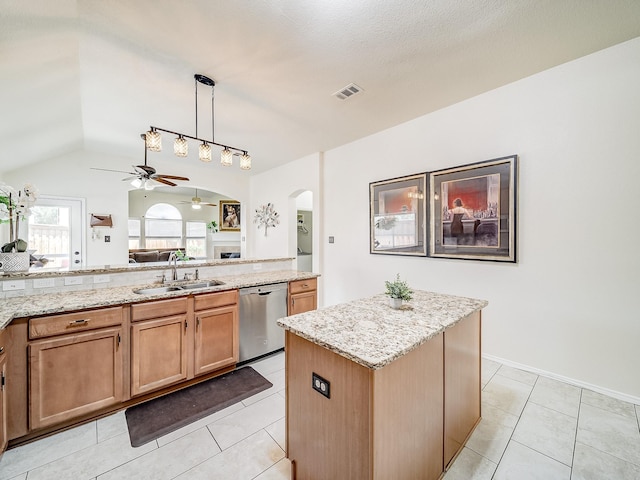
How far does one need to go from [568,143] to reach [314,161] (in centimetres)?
332

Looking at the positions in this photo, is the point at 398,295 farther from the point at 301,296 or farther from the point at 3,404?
the point at 3,404

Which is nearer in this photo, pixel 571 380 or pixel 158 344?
pixel 158 344

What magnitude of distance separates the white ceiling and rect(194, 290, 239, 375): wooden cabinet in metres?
2.07

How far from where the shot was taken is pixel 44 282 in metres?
2.13

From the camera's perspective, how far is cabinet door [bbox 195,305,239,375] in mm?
2398

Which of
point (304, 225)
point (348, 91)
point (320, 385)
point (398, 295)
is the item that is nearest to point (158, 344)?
point (320, 385)

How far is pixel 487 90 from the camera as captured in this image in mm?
2688

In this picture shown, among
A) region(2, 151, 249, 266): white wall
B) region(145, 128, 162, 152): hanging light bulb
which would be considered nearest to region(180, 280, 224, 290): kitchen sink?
region(145, 128, 162, 152): hanging light bulb

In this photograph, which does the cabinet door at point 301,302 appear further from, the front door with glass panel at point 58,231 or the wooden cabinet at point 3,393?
the front door with glass panel at point 58,231

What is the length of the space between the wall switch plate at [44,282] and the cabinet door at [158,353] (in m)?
0.81

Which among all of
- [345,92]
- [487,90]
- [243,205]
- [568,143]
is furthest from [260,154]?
[568,143]

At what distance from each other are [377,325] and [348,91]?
2349 millimetres

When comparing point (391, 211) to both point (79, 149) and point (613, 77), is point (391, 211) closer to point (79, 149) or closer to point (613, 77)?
point (613, 77)

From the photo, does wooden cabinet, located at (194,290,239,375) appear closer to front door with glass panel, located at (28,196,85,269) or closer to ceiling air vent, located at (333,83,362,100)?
ceiling air vent, located at (333,83,362,100)
